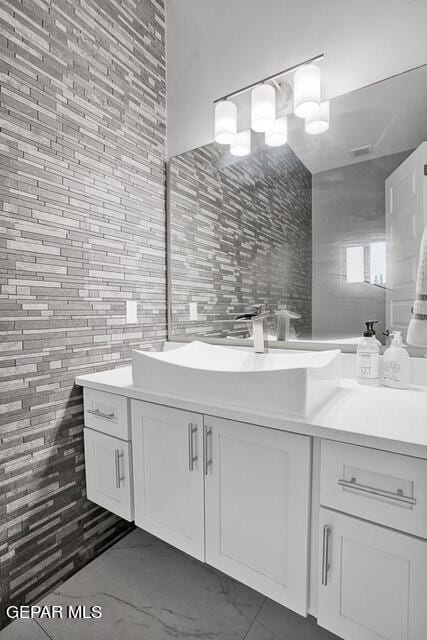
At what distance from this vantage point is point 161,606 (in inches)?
51.5

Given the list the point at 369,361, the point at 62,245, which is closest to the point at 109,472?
the point at 62,245

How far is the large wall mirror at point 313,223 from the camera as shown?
127 centimetres

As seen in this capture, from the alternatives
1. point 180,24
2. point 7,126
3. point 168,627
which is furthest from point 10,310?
point 180,24

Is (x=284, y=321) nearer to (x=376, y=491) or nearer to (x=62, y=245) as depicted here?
(x=376, y=491)

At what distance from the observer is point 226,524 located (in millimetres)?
1104

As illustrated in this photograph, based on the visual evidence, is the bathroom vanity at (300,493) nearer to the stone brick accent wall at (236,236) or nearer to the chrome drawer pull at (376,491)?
the chrome drawer pull at (376,491)

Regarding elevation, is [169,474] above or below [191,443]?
below

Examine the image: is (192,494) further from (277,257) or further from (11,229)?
(11,229)

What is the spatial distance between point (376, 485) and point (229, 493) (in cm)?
45

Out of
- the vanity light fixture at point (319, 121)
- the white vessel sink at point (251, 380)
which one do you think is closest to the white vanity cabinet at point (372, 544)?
the white vessel sink at point (251, 380)

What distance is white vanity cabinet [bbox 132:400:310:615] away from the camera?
0.97 metres

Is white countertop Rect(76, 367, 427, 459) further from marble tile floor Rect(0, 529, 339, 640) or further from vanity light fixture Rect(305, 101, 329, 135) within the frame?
vanity light fixture Rect(305, 101, 329, 135)

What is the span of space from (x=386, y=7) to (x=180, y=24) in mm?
1062

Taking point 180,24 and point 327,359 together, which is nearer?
point 327,359
